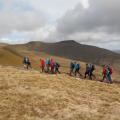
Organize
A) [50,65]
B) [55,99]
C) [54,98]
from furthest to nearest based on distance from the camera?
[50,65], [54,98], [55,99]

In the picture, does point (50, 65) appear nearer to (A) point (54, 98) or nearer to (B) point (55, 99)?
(A) point (54, 98)

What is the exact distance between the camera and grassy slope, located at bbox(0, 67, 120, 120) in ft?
107

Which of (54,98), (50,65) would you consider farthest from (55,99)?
(50,65)

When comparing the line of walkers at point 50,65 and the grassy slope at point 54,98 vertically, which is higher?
the line of walkers at point 50,65

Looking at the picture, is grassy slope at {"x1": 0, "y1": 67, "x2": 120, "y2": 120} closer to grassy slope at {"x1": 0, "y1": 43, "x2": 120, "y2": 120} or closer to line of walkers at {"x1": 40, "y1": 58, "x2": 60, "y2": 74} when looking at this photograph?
grassy slope at {"x1": 0, "y1": 43, "x2": 120, "y2": 120}

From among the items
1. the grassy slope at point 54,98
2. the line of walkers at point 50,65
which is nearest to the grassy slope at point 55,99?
the grassy slope at point 54,98

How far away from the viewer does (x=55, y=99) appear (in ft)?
119

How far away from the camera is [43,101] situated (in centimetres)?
3559

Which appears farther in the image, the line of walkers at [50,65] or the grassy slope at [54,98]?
the line of walkers at [50,65]

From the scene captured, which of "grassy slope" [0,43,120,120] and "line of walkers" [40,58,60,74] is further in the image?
"line of walkers" [40,58,60,74]

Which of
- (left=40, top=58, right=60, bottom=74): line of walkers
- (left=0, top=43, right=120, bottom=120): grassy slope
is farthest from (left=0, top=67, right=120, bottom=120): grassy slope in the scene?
(left=40, top=58, right=60, bottom=74): line of walkers

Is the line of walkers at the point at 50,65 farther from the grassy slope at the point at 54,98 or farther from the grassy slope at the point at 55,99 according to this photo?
the grassy slope at the point at 55,99

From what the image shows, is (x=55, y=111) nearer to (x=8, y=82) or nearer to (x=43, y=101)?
(x=43, y=101)

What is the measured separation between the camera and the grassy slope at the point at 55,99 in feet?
107
